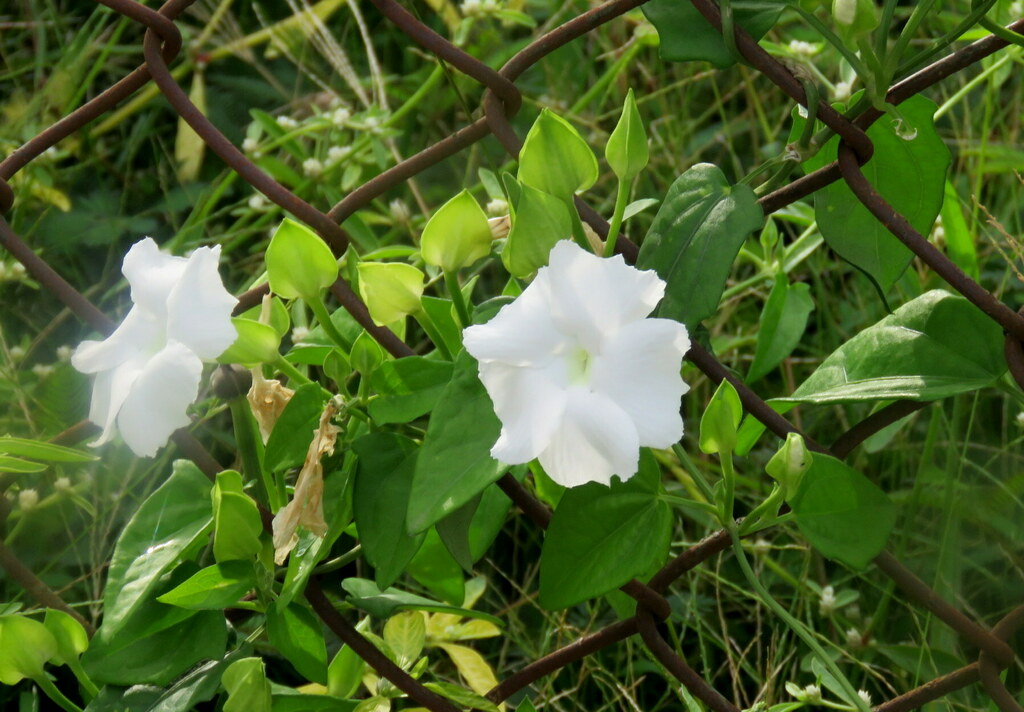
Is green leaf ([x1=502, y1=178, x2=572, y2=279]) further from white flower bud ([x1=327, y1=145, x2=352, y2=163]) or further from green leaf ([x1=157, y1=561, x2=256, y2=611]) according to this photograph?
white flower bud ([x1=327, y1=145, x2=352, y2=163])

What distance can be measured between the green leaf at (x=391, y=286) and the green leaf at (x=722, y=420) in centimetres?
12

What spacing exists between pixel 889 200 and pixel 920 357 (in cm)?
7

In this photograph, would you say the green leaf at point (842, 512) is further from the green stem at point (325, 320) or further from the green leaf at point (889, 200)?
the green stem at point (325, 320)

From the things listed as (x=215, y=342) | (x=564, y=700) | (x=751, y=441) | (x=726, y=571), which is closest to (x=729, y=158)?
(x=726, y=571)

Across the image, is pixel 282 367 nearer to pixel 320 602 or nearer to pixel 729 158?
pixel 320 602

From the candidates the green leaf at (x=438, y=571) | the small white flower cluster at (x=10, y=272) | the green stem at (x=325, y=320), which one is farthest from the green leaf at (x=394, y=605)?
the small white flower cluster at (x=10, y=272)

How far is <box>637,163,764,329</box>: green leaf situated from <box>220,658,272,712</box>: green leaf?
22cm

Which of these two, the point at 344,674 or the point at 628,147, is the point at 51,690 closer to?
the point at 344,674

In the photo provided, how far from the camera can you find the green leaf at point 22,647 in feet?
1.68

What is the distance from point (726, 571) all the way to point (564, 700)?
170 mm

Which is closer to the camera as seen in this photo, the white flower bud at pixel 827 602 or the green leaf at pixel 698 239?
the green leaf at pixel 698 239

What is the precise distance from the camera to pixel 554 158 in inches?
16.5

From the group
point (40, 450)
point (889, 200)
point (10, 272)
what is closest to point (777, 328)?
point (889, 200)

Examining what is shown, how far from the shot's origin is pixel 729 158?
1.20 meters
